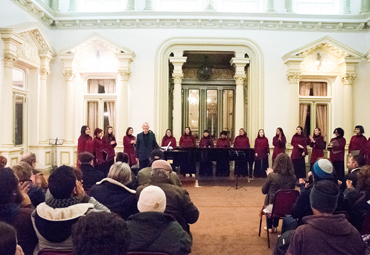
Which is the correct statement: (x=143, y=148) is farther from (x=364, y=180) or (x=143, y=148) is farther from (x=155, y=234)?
(x=155, y=234)

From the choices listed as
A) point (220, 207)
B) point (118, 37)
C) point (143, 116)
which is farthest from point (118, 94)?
point (220, 207)

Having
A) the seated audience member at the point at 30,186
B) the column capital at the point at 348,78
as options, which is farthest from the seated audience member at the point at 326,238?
the column capital at the point at 348,78

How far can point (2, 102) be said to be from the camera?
760 centimetres

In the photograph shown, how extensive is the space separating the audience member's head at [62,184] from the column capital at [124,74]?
777 cm

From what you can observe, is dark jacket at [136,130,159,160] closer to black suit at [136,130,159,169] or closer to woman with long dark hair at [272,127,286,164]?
black suit at [136,130,159,169]

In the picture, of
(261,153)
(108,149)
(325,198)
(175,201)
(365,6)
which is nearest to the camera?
(325,198)

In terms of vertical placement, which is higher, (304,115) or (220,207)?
(304,115)

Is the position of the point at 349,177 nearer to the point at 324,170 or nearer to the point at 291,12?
the point at 324,170

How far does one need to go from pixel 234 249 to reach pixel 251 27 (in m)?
8.12

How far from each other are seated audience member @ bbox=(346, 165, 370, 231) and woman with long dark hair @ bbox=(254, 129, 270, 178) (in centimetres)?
605

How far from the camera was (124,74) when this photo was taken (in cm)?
968

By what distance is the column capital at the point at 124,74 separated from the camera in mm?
9634

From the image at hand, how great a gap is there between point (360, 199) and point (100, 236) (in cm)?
272

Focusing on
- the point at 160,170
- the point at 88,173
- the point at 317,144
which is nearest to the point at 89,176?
the point at 88,173
